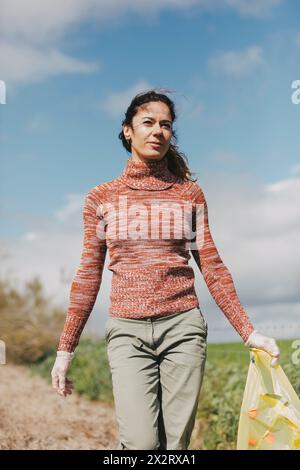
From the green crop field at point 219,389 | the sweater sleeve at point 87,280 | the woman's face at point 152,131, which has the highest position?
the woman's face at point 152,131

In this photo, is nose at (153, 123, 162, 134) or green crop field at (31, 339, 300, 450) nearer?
nose at (153, 123, 162, 134)

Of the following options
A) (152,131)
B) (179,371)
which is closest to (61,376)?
(179,371)

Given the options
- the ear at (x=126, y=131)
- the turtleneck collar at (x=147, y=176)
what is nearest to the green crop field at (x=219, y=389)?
the turtleneck collar at (x=147, y=176)

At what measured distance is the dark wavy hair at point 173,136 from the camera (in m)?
3.50

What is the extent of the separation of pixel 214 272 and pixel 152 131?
0.68 metres

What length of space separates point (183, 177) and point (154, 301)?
2.20 feet

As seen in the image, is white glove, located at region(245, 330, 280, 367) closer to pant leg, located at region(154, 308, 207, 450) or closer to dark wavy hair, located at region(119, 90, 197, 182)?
pant leg, located at region(154, 308, 207, 450)

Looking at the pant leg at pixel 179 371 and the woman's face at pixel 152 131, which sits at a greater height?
the woman's face at pixel 152 131

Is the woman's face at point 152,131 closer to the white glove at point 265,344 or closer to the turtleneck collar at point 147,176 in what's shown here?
the turtleneck collar at point 147,176

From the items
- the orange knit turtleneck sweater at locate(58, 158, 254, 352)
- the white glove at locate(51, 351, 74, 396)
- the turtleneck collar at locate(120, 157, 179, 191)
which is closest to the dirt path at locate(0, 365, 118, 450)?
the white glove at locate(51, 351, 74, 396)

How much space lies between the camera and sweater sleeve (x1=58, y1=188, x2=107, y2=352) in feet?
11.3

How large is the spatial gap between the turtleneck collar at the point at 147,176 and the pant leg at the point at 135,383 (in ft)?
2.03

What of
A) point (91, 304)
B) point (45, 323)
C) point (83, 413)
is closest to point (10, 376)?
point (45, 323)

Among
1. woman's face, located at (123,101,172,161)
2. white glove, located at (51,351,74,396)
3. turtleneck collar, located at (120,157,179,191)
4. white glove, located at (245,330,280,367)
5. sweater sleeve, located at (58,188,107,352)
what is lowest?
white glove, located at (51,351,74,396)
